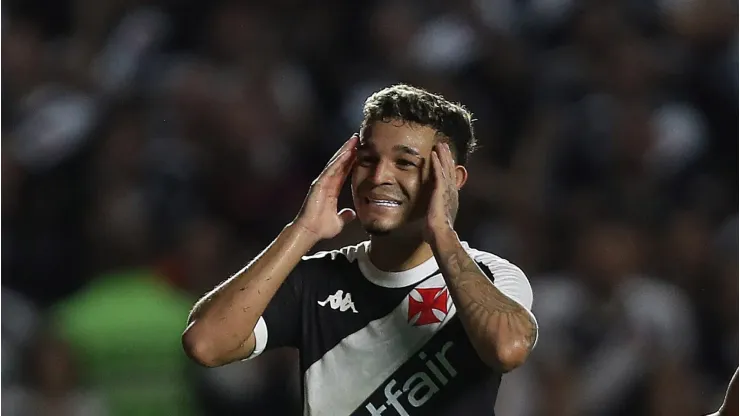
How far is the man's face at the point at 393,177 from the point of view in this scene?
333 cm

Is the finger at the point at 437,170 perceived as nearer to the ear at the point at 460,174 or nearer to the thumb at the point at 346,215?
the ear at the point at 460,174

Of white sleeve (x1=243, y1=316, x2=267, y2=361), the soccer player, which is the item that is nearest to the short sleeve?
white sleeve (x1=243, y1=316, x2=267, y2=361)

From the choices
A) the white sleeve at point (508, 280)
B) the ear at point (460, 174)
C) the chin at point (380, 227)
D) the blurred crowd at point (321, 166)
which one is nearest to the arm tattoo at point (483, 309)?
the white sleeve at point (508, 280)

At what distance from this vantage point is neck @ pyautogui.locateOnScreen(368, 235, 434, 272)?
344 centimetres

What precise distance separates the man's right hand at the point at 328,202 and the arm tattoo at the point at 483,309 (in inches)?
15.7

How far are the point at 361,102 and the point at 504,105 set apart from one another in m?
0.81

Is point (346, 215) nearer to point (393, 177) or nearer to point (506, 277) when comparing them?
Answer: point (393, 177)

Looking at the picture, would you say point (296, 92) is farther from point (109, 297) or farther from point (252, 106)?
point (109, 297)

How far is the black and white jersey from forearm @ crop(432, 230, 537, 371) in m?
0.17

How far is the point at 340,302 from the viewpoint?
3439 millimetres

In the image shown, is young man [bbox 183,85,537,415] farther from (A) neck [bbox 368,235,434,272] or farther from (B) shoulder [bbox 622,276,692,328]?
(B) shoulder [bbox 622,276,692,328]

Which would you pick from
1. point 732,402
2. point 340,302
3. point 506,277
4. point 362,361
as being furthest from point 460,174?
point 732,402

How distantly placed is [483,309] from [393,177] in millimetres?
501

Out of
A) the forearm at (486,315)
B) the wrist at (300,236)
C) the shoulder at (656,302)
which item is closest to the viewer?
the forearm at (486,315)
